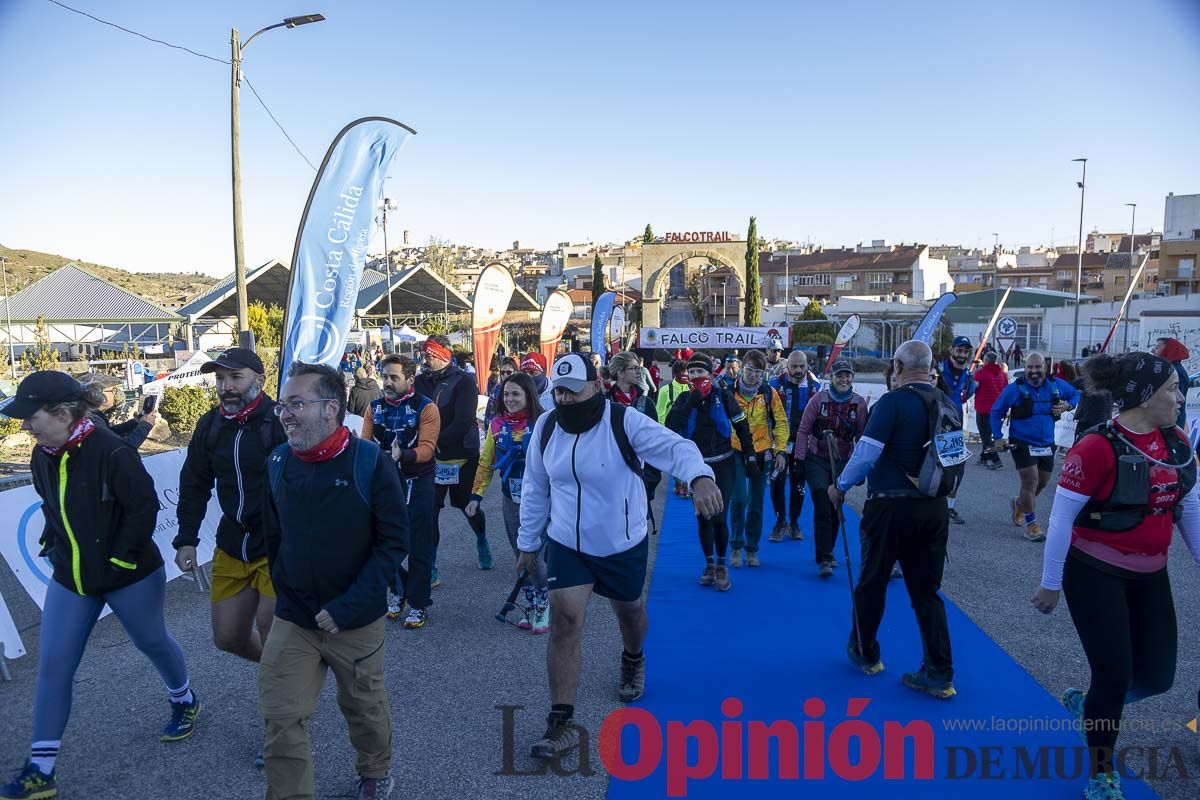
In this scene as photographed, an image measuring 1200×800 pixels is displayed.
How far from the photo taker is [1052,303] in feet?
154

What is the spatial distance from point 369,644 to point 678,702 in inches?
76.0

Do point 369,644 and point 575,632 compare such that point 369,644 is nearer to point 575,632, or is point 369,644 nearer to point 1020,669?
point 575,632

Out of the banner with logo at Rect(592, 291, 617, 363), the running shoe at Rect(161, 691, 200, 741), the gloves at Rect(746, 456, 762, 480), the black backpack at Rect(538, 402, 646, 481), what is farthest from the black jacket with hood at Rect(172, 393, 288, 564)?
the banner with logo at Rect(592, 291, 617, 363)

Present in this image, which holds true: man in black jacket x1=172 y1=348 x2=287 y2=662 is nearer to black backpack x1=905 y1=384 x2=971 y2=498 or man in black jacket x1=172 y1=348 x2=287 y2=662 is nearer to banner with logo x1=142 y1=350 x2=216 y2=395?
black backpack x1=905 y1=384 x2=971 y2=498

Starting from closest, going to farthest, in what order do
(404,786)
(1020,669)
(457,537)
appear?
(404,786)
(1020,669)
(457,537)

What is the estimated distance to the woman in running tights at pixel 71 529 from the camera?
137 inches

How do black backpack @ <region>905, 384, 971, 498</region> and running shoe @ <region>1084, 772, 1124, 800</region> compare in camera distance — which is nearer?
running shoe @ <region>1084, 772, 1124, 800</region>

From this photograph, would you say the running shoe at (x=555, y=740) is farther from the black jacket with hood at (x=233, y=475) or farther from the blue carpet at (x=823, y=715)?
the black jacket with hood at (x=233, y=475)

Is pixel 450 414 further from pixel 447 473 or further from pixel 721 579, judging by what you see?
pixel 721 579

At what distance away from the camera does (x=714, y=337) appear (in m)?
29.1

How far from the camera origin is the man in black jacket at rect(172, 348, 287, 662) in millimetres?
3725

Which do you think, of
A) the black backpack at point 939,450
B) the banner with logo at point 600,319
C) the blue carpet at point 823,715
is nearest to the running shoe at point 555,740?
the blue carpet at point 823,715

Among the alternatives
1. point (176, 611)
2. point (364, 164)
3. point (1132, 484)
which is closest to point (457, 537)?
point (176, 611)

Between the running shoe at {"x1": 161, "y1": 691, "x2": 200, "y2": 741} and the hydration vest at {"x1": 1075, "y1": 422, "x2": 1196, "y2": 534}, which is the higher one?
the hydration vest at {"x1": 1075, "y1": 422, "x2": 1196, "y2": 534}
